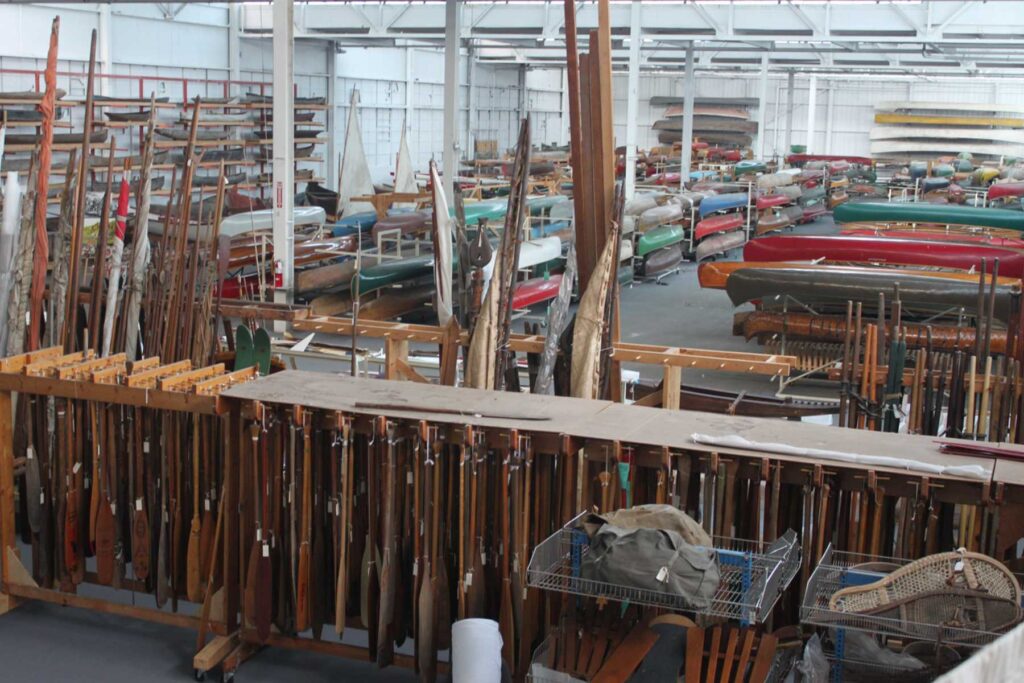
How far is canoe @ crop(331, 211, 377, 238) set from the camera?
16.0 meters

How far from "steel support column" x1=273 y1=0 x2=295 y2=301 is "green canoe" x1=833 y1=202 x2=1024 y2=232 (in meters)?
10.6

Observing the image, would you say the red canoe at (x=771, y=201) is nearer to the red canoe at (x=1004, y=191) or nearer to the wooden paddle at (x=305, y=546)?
the red canoe at (x=1004, y=191)

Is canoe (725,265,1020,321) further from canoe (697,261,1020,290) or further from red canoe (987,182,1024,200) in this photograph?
red canoe (987,182,1024,200)

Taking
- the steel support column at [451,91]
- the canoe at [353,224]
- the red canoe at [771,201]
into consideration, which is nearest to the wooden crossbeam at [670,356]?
the steel support column at [451,91]

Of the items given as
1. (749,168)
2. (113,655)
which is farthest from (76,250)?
(749,168)

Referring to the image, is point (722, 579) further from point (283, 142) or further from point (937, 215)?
point (937, 215)

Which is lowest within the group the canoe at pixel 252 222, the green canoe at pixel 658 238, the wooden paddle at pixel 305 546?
the wooden paddle at pixel 305 546

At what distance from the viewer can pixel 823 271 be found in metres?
12.2

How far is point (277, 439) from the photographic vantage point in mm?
5180

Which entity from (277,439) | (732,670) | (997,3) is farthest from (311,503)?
(997,3)

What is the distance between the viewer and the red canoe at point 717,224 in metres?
20.0

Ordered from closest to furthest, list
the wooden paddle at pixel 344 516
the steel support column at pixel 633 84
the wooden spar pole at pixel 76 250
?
the wooden paddle at pixel 344 516
the wooden spar pole at pixel 76 250
the steel support column at pixel 633 84

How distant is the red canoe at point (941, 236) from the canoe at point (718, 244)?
2789mm

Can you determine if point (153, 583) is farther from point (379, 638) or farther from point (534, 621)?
point (534, 621)
